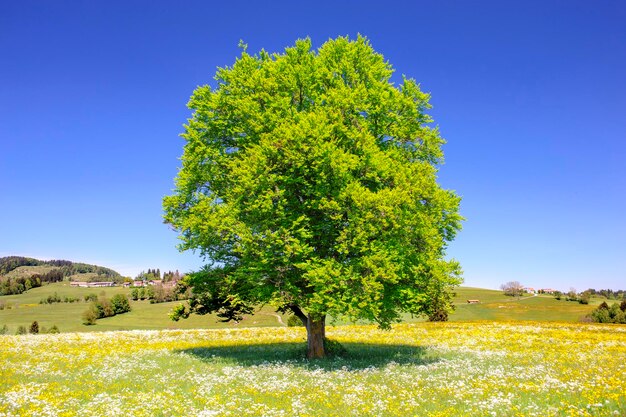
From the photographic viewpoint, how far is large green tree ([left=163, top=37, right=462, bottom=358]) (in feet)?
80.5

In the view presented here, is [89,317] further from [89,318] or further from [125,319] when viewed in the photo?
[125,319]

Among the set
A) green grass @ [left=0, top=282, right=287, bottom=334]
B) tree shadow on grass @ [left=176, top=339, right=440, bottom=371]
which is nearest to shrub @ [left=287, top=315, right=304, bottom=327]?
tree shadow on grass @ [left=176, top=339, right=440, bottom=371]

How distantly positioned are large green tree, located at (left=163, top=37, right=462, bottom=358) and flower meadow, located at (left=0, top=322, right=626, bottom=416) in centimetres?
346

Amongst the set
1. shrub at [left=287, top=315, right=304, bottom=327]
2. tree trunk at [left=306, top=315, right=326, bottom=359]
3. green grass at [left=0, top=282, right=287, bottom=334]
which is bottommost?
green grass at [left=0, top=282, right=287, bottom=334]

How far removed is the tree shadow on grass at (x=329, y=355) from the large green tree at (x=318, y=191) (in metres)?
1.93

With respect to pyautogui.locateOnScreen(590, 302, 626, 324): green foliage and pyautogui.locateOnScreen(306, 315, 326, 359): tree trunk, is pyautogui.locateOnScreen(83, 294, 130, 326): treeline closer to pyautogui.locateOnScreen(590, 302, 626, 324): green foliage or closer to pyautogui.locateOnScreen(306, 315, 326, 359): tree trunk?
pyautogui.locateOnScreen(306, 315, 326, 359): tree trunk

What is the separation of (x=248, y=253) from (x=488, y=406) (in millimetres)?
14887

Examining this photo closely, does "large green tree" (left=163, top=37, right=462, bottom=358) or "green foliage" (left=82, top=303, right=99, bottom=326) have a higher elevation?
"large green tree" (left=163, top=37, right=462, bottom=358)

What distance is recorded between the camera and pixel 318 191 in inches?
1003

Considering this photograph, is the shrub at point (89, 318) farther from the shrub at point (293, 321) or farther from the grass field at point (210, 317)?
the shrub at point (293, 321)

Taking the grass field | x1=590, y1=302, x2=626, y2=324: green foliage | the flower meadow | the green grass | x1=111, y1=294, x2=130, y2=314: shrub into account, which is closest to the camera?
the flower meadow

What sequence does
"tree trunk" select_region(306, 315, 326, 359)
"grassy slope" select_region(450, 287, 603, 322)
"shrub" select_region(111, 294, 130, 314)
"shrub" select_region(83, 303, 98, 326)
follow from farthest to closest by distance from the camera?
1. "shrub" select_region(111, 294, 130, 314)
2. "shrub" select_region(83, 303, 98, 326)
3. "grassy slope" select_region(450, 287, 603, 322)
4. "tree trunk" select_region(306, 315, 326, 359)

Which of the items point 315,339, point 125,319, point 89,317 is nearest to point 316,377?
point 315,339

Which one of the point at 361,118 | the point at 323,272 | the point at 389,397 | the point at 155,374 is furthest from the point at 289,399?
the point at 361,118
